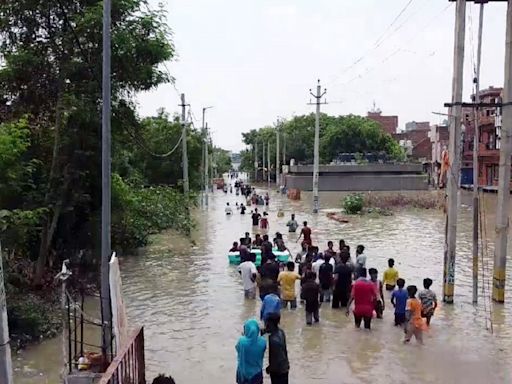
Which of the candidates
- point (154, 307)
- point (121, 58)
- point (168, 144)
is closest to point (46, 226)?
point (154, 307)

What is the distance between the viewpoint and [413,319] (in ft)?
40.9

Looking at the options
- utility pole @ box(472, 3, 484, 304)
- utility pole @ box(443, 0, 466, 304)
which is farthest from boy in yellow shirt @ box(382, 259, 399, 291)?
utility pole @ box(472, 3, 484, 304)

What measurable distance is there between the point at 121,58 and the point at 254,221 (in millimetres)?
18623

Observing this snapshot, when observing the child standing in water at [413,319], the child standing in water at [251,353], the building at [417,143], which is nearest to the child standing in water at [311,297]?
the child standing in water at [413,319]

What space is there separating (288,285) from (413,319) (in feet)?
11.4

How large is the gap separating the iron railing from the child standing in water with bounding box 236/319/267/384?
4.51 feet

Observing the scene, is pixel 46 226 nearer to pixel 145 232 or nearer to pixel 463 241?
pixel 145 232

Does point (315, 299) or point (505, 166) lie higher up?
point (505, 166)

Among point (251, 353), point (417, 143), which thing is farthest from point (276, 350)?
point (417, 143)

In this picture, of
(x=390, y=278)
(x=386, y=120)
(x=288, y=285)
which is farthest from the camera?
(x=386, y=120)

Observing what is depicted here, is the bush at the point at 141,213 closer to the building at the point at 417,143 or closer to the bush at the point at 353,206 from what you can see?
the bush at the point at 353,206

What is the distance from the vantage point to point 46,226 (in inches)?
682

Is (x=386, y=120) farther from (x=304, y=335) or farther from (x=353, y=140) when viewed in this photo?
(x=304, y=335)

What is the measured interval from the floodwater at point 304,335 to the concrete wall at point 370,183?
177ft
